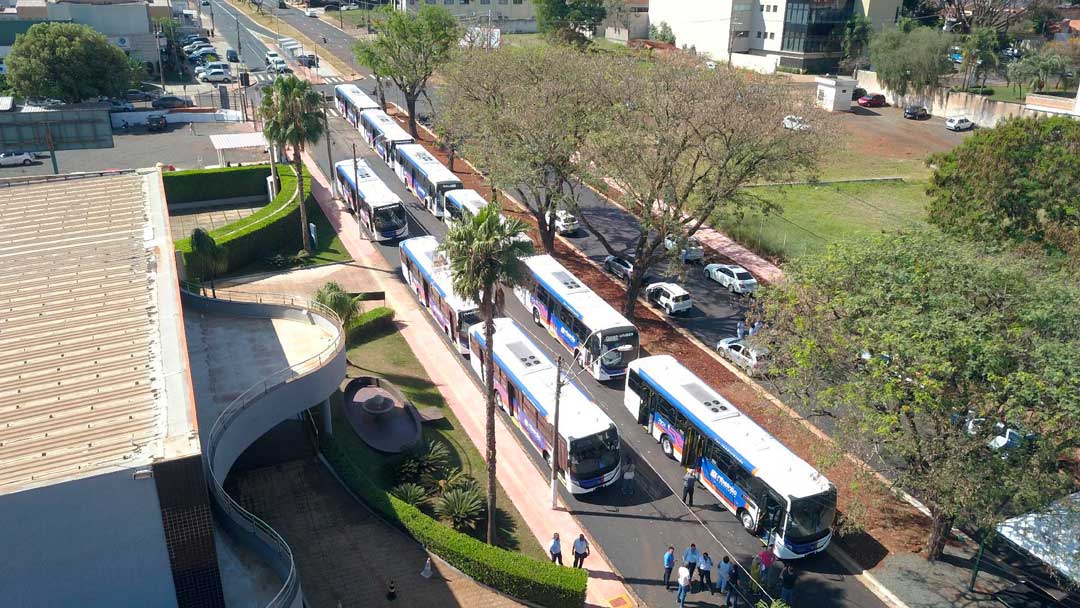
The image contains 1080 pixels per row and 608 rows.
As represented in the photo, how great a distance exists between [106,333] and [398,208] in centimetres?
3068

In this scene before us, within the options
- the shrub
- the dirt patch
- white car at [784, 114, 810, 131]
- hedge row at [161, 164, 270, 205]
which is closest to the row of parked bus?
the dirt patch

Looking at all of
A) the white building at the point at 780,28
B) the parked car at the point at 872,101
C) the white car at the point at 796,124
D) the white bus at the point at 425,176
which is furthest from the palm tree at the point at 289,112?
the white building at the point at 780,28

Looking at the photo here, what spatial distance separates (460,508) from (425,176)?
118 ft

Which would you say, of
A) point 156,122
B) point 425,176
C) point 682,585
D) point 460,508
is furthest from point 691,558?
point 156,122

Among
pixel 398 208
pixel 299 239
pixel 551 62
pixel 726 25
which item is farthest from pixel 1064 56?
pixel 299 239

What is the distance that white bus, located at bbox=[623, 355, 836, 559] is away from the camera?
2673cm

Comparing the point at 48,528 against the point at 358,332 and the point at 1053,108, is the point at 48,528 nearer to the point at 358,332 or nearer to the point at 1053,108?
the point at 358,332

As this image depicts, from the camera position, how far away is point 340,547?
1068 inches

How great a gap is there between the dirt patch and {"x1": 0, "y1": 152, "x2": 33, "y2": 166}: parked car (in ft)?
160

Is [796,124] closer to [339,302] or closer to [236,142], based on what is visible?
[339,302]

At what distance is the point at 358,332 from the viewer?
138 ft

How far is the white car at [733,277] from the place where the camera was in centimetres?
4888

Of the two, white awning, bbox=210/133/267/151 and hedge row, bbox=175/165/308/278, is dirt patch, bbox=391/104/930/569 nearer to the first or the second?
hedge row, bbox=175/165/308/278

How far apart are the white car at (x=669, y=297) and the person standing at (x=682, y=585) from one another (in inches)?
861
